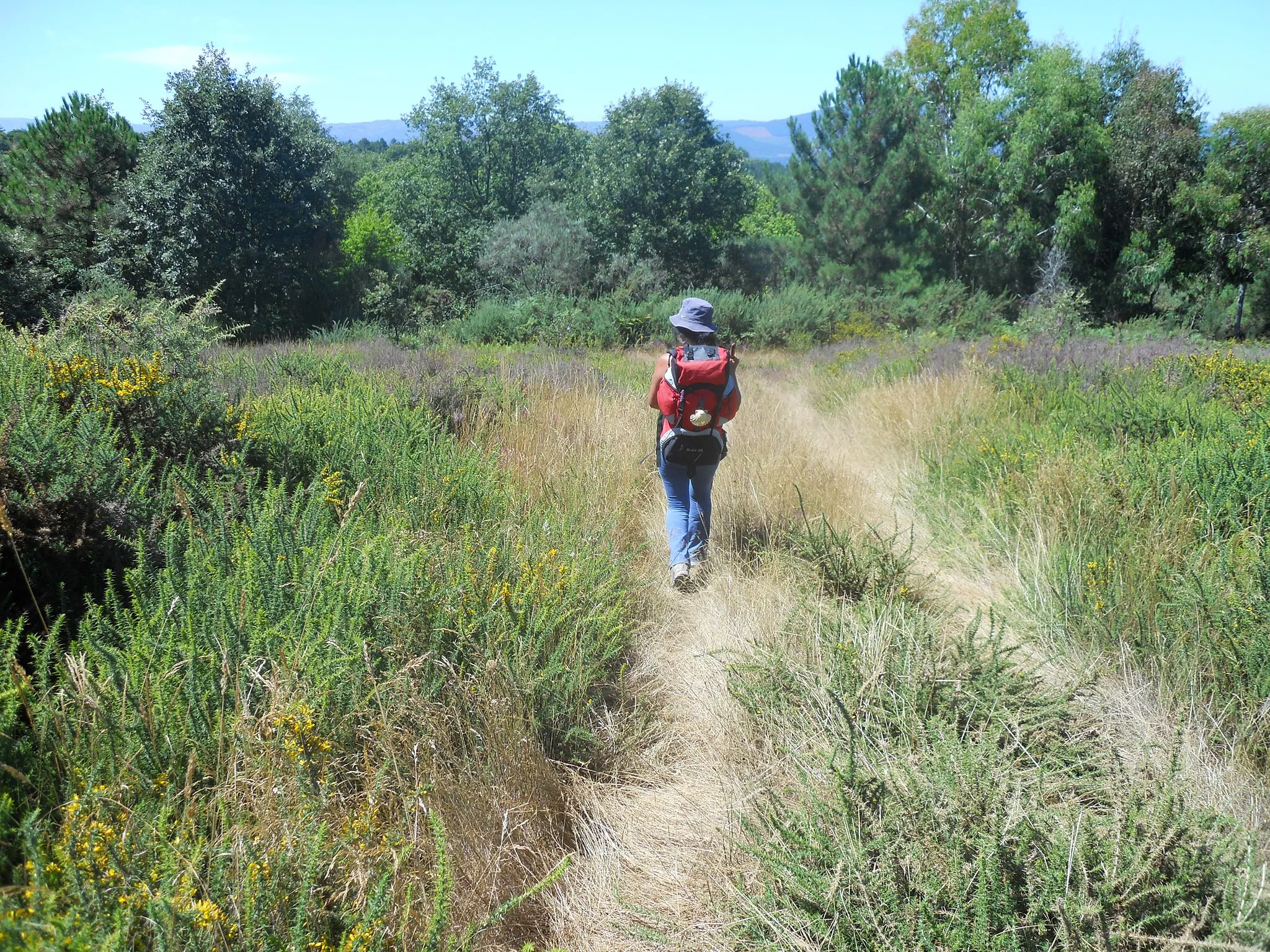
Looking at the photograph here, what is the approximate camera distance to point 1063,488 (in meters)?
4.78

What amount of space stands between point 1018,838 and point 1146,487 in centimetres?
328

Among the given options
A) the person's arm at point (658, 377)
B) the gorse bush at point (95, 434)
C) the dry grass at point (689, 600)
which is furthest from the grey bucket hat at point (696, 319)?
the gorse bush at point (95, 434)

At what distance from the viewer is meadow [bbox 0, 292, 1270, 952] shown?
1872 millimetres

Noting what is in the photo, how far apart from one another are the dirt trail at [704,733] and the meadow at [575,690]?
21mm

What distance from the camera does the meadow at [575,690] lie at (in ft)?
6.14

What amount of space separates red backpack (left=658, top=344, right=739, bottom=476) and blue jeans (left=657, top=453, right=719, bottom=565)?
0.12 metres

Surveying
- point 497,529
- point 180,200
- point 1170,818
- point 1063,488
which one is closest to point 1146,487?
point 1063,488

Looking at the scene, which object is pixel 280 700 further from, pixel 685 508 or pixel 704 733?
pixel 685 508

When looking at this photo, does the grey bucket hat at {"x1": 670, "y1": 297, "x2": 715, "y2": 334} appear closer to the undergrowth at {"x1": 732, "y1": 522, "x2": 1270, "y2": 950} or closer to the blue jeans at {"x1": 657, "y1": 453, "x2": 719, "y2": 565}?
the blue jeans at {"x1": 657, "y1": 453, "x2": 719, "y2": 565}

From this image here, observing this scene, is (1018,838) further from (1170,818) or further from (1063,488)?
(1063,488)

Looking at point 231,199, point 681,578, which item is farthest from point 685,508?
point 231,199

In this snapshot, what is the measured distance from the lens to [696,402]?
14.8ft

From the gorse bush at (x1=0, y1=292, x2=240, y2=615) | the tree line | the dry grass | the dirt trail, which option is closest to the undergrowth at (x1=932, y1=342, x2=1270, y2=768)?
the dirt trail

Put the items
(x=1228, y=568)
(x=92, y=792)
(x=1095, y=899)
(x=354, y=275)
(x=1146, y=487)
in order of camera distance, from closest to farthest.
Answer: (x=92, y=792), (x=1095, y=899), (x=1228, y=568), (x=1146, y=487), (x=354, y=275)
